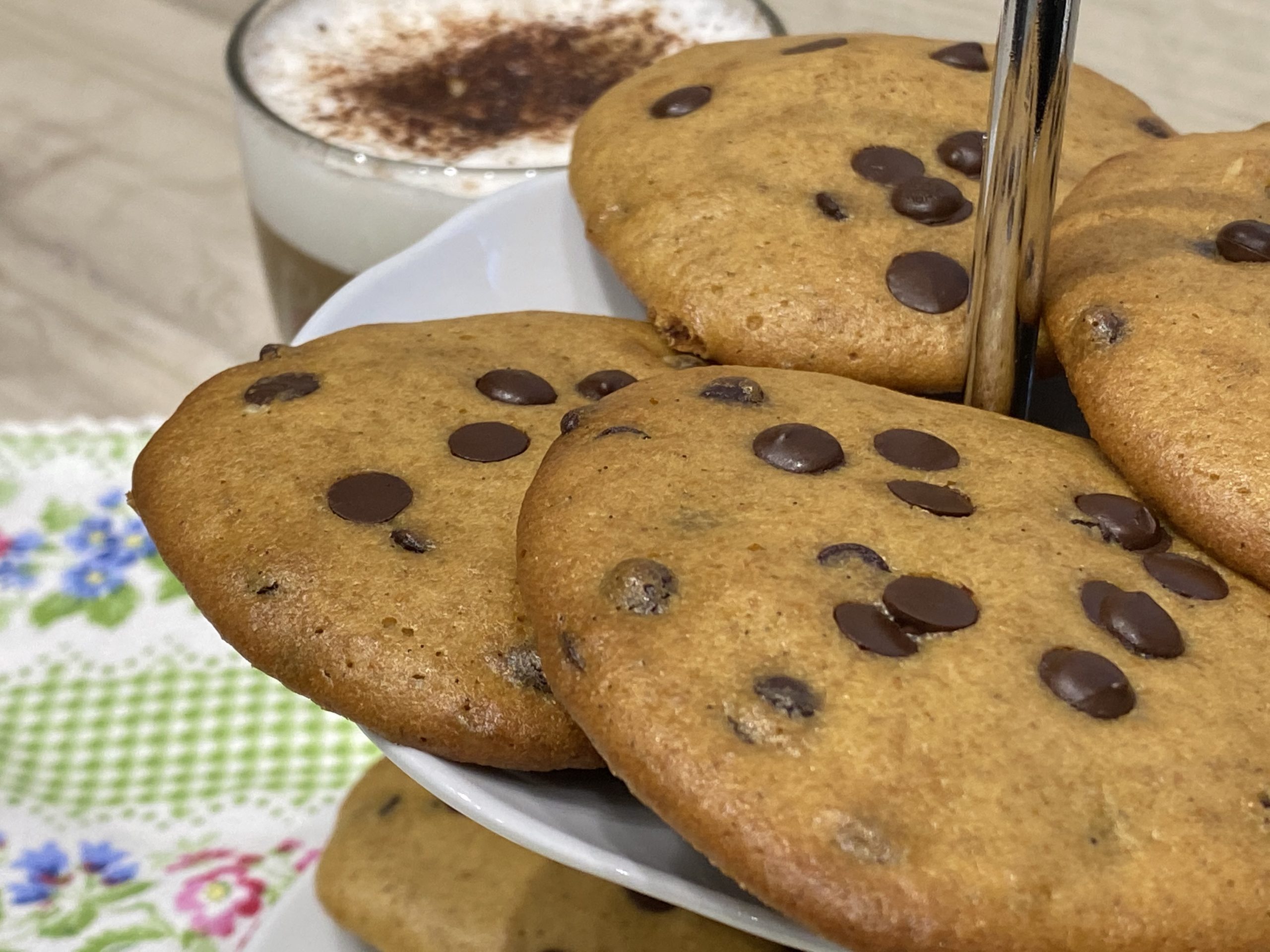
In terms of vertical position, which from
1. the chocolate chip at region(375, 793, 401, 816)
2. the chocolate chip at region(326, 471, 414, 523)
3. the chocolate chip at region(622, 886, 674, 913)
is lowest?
the chocolate chip at region(375, 793, 401, 816)

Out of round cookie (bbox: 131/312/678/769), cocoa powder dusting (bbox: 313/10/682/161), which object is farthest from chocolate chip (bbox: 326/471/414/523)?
cocoa powder dusting (bbox: 313/10/682/161)

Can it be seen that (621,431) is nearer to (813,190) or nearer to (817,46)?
(813,190)

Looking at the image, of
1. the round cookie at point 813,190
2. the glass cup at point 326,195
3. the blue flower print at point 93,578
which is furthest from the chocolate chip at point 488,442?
the blue flower print at point 93,578

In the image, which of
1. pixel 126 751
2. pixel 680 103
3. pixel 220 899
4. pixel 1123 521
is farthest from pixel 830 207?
pixel 126 751

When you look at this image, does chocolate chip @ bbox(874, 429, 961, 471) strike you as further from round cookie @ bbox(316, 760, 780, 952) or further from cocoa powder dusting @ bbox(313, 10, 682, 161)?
cocoa powder dusting @ bbox(313, 10, 682, 161)

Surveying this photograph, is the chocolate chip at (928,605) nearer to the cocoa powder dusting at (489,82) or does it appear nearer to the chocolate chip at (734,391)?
the chocolate chip at (734,391)

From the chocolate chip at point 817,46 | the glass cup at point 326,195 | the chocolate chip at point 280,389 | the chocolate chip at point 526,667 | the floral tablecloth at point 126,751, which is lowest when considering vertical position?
the floral tablecloth at point 126,751
